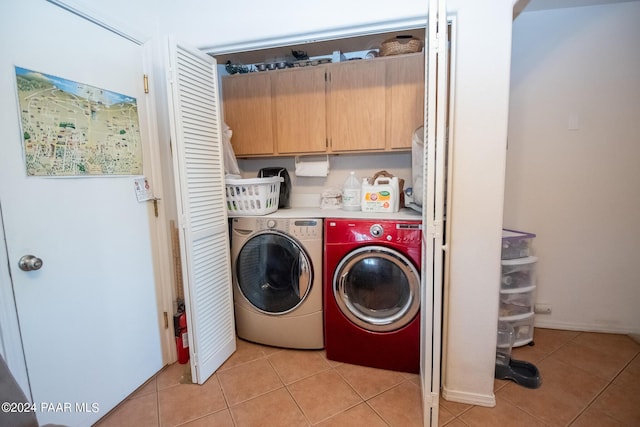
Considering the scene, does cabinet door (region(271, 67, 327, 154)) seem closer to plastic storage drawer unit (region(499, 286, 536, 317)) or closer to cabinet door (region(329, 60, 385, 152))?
cabinet door (region(329, 60, 385, 152))

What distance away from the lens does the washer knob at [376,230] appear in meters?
1.73

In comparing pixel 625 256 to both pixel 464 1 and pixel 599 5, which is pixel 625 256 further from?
pixel 464 1

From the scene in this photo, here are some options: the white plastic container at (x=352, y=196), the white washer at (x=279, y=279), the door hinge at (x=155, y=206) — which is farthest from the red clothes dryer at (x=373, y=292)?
the door hinge at (x=155, y=206)

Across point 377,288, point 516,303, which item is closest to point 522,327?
point 516,303

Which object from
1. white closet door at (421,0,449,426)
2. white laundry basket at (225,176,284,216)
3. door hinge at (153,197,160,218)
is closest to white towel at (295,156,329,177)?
white laundry basket at (225,176,284,216)

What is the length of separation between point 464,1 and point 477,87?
393 mm

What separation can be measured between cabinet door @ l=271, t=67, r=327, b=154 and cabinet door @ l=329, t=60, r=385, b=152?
83 millimetres

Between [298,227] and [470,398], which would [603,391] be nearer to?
[470,398]

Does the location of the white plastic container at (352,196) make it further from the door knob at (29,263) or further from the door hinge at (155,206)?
the door knob at (29,263)

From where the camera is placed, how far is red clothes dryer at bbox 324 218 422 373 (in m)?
1.71

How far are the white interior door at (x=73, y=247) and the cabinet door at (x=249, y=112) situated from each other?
734 millimetres

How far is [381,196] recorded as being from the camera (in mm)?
1961

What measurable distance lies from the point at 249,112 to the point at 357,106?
2.81ft

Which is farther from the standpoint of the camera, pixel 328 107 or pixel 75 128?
pixel 328 107
